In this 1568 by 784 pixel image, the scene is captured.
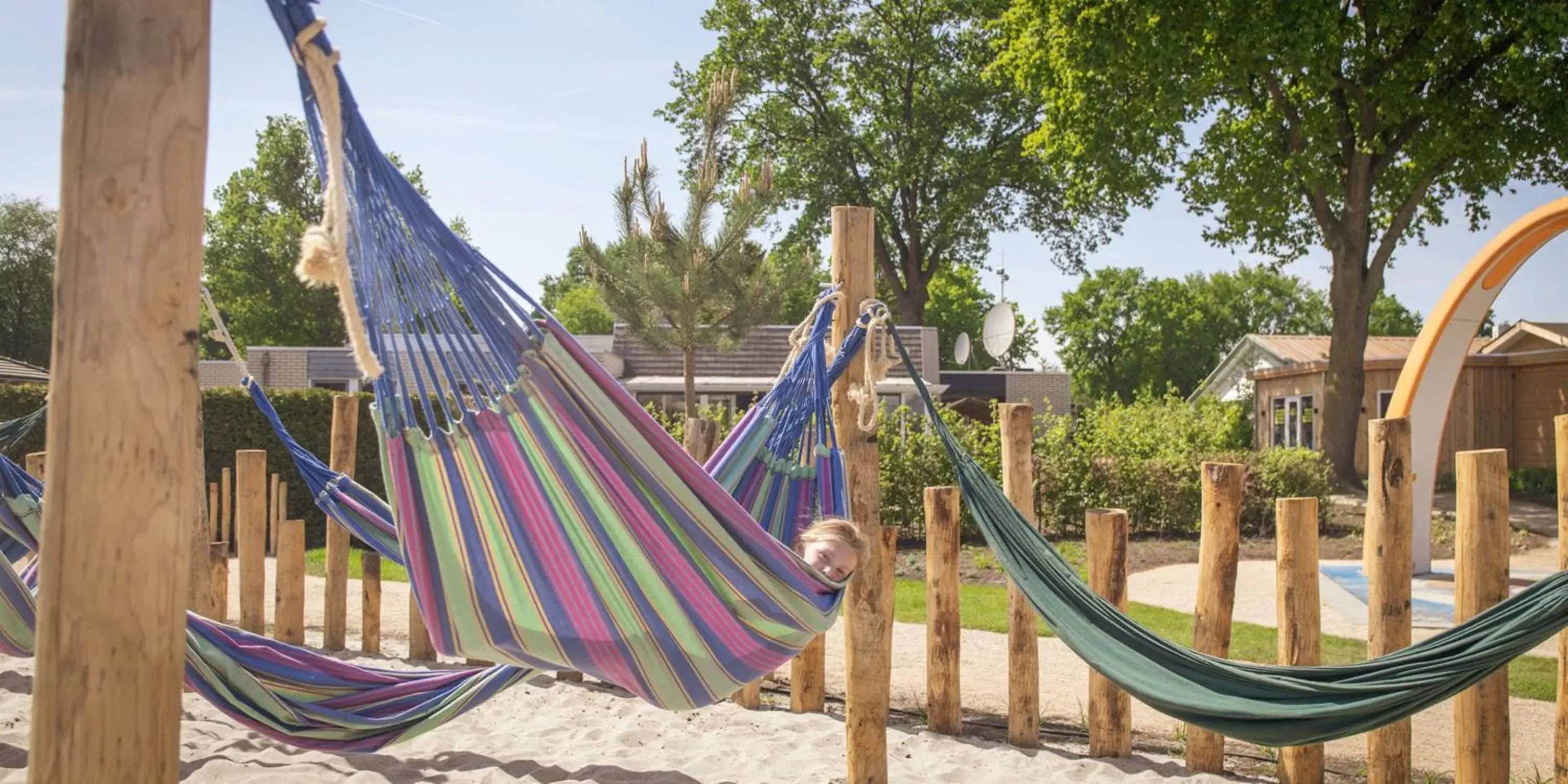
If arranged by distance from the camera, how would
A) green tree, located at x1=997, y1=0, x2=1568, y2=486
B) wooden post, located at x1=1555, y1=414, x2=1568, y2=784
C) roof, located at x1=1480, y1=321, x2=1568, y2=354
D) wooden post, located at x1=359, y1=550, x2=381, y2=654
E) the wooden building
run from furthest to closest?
roof, located at x1=1480, y1=321, x2=1568, y2=354
the wooden building
green tree, located at x1=997, y1=0, x2=1568, y2=486
wooden post, located at x1=359, y1=550, x2=381, y2=654
wooden post, located at x1=1555, y1=414, x2=1568, y2=784

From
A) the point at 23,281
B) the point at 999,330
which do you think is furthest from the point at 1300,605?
the point at 23,281

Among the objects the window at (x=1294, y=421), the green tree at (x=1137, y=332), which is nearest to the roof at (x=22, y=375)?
the window at (x=1294, y=421)

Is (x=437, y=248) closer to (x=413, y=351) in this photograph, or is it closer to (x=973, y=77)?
(x=413, y=351)

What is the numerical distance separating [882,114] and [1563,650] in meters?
19.2

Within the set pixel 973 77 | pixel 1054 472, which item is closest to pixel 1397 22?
pixel 1054 472

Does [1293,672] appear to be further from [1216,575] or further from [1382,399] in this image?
[1382,399]

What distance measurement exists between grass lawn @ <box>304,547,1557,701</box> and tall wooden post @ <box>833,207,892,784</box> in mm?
604

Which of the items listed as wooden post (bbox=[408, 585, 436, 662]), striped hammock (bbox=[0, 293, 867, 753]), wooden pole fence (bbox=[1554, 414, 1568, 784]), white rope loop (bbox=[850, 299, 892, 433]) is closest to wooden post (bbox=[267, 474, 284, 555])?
wooden post (bbox=[408, 585, 436, 662])

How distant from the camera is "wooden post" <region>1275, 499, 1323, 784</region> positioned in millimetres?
2936

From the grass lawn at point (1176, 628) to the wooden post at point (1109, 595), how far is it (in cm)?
45

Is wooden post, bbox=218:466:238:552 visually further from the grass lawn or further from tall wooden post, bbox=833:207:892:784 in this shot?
tall wooden post, bbox=833:207:892:784

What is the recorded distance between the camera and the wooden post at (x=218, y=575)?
4184mm

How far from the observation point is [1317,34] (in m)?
11.0

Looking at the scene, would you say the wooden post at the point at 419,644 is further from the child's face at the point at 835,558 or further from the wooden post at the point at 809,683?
the child's face at the point at 835,558
